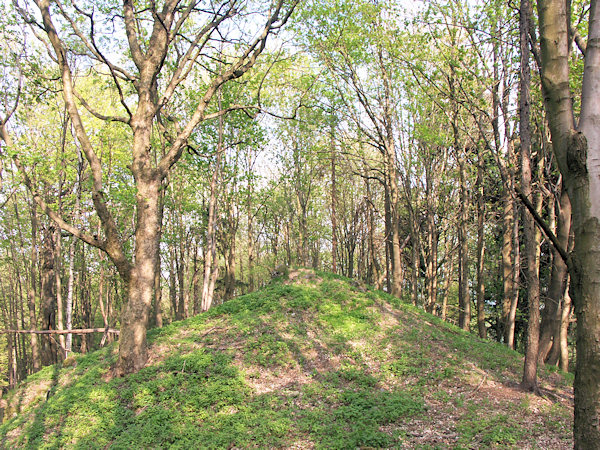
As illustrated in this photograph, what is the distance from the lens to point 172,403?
729 cm

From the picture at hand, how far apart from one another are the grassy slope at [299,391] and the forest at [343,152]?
35.9 inches

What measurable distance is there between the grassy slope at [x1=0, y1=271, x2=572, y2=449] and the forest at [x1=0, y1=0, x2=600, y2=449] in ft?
2.99

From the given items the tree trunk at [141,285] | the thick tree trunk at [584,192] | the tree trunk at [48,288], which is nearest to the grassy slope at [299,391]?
the tree trunk at [141,285]

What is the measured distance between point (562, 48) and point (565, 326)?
34.0 feet

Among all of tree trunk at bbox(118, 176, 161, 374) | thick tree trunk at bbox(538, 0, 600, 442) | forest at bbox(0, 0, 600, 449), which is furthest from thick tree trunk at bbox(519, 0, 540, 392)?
tree trunk at bbox(118, 176, 161, 374)

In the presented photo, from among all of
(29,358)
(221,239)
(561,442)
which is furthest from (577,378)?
(29,358)

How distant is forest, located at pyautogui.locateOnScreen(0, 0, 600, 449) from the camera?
2.62 meters

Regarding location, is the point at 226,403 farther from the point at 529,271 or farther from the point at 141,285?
the point at 529,271

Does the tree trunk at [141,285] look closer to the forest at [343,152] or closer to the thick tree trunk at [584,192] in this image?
the forest at [343,152]

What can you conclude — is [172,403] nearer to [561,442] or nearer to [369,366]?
[369,366]

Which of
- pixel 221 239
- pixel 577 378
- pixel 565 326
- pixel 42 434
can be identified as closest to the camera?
pixel 577 378

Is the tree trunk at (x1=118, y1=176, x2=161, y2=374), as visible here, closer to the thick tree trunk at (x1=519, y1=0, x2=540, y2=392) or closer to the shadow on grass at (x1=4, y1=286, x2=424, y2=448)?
the shadow on grass at (x1=4, y1=286, x2=424, y2=448)

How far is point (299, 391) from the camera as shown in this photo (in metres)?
7.74

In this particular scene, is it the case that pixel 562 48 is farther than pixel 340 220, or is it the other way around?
pixel 340 220
